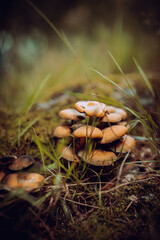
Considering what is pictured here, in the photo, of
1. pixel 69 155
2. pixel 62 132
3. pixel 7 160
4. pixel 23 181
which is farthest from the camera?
pixel 62 132

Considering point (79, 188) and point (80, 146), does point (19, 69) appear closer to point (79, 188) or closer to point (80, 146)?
point (80, 146)

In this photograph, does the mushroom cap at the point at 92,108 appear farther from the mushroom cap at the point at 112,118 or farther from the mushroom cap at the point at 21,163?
the mushroom cap at the point at 21,163

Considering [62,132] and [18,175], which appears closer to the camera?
[18,175]

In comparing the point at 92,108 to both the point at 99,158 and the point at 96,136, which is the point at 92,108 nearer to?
the point at 96,136

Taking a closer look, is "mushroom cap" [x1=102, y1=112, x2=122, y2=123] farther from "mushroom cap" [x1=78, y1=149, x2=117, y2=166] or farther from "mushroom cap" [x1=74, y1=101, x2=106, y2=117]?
A: "mushroom cap" [x1=78, y1=149, x2=117, y2=166]

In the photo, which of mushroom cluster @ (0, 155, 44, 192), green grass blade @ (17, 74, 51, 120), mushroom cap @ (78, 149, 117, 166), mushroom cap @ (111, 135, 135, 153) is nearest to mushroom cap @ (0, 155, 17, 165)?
mushroom cluster @ (0, 155, 44, 192)

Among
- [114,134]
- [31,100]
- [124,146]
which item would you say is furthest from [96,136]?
[31,100]

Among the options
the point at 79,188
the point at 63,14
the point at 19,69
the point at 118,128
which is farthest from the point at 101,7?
the point at 79,188

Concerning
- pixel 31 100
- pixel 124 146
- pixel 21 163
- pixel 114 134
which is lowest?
pixel 124 146
